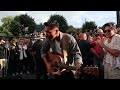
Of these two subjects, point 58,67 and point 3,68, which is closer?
point 58,67

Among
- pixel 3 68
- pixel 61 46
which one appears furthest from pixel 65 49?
pixel 3 68

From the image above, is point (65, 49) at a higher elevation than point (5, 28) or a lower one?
lower

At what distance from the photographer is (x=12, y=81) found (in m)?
1.79

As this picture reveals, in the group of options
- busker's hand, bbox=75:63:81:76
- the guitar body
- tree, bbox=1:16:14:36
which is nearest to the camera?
busker's hand, bbox=75:63:81:76

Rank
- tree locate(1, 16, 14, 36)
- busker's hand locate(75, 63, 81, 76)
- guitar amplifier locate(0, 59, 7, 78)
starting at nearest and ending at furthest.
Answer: busker's hand locate(75, 63, 81, 76), guitar amplifier locate(0, 59, 7, 78), tree locate(1, 16, 14, 36)

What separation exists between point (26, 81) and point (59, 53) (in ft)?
6.48

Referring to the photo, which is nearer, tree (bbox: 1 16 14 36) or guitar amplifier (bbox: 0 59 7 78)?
guitar amplifier (bbox: 0 59 7 78)

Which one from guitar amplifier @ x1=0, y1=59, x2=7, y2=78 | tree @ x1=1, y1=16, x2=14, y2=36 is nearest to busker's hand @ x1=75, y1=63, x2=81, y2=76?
guitar amplifier @ x1=0, y1=59, x2=7, y2=78

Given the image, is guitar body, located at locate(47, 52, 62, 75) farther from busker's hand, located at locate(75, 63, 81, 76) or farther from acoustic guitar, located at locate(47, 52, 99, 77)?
busker's hand, located at locate(75, 63, 81, 76)

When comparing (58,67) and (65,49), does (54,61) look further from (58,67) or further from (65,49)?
(65,49)

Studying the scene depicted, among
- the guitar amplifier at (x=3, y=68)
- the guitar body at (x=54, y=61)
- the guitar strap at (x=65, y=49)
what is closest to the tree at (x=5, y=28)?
the guitar amplifier at (x=3, y=68)
